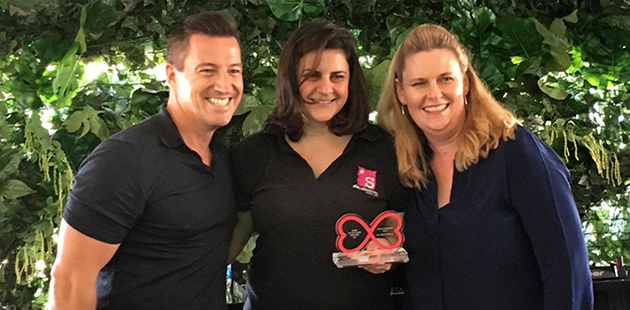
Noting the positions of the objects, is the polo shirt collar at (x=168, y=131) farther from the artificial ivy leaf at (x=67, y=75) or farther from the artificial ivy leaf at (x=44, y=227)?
the artificial ivy leaf at (x=44, y=227)

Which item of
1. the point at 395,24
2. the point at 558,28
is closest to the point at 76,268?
the point at 395,24

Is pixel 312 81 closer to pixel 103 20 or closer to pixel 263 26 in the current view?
pixel 263 26

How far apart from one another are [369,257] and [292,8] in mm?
1201

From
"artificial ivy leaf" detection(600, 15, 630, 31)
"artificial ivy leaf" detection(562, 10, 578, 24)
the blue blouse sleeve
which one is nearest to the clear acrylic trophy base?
the blue blouse sleeve

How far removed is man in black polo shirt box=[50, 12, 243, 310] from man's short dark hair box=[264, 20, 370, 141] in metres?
0.21

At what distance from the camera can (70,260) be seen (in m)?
1.57

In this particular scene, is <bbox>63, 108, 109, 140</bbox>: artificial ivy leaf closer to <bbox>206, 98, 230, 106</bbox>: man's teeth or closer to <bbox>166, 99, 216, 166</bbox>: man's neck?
<bbox>166, 99, 216, 166</bbox>: man's neck

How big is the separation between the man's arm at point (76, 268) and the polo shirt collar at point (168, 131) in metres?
0.33

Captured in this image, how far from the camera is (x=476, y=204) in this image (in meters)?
1.79

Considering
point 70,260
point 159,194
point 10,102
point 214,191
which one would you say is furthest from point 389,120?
point 10,102

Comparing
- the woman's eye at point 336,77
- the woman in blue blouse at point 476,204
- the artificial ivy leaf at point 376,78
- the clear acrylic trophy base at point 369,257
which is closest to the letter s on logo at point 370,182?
the woman in blue blouse at point 476,204

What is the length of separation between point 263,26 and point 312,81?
70cm

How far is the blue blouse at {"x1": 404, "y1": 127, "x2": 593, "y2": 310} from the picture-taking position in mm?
1708

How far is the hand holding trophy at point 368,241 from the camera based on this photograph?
175cm
